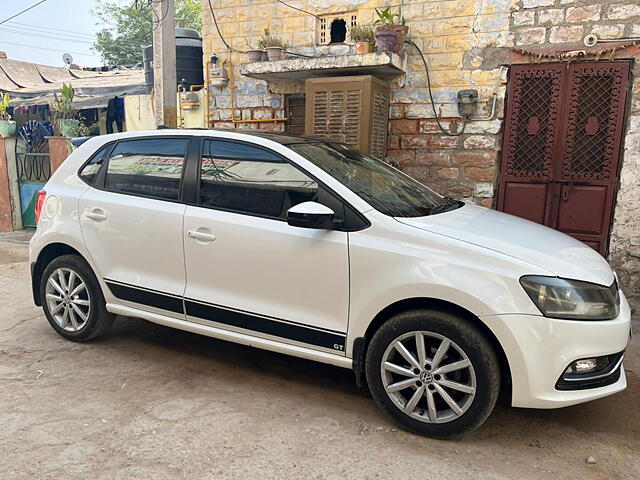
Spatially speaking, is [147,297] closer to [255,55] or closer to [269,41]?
[255,55]

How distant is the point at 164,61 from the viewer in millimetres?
7230

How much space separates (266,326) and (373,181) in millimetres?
1174

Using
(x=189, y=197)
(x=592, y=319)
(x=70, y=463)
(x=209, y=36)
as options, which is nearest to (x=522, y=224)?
(x=592, y=319)

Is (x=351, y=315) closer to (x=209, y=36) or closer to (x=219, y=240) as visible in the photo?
(x=219, y=240)

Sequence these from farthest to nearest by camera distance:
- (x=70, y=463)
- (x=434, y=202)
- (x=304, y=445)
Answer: (x=434, y=202), (x=304, y=445), (x=70, y=463)

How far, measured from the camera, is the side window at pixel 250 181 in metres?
3.21

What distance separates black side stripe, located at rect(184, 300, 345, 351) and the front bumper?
91 centimetres

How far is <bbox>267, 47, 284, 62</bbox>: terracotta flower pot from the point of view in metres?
6.48

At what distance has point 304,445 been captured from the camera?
9.15ft

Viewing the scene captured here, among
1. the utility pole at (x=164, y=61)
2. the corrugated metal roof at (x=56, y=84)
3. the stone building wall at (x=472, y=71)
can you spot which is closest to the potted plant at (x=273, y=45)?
the stone building wall at (x=472, y=71)

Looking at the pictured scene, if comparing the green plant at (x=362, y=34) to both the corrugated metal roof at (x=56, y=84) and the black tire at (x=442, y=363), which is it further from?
the corrugated metal roof at (x=56, y=84)

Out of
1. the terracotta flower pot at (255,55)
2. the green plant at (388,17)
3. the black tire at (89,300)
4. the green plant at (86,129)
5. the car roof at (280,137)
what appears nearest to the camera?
the car roof at (280,137)

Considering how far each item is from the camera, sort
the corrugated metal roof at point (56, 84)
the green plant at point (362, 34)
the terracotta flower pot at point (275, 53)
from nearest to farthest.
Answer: the green plant at point (362, 34) → the terracotta flower pot at point (275, 53) → the corrugated metal roof at point (56, 84)

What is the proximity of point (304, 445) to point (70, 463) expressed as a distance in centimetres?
117
